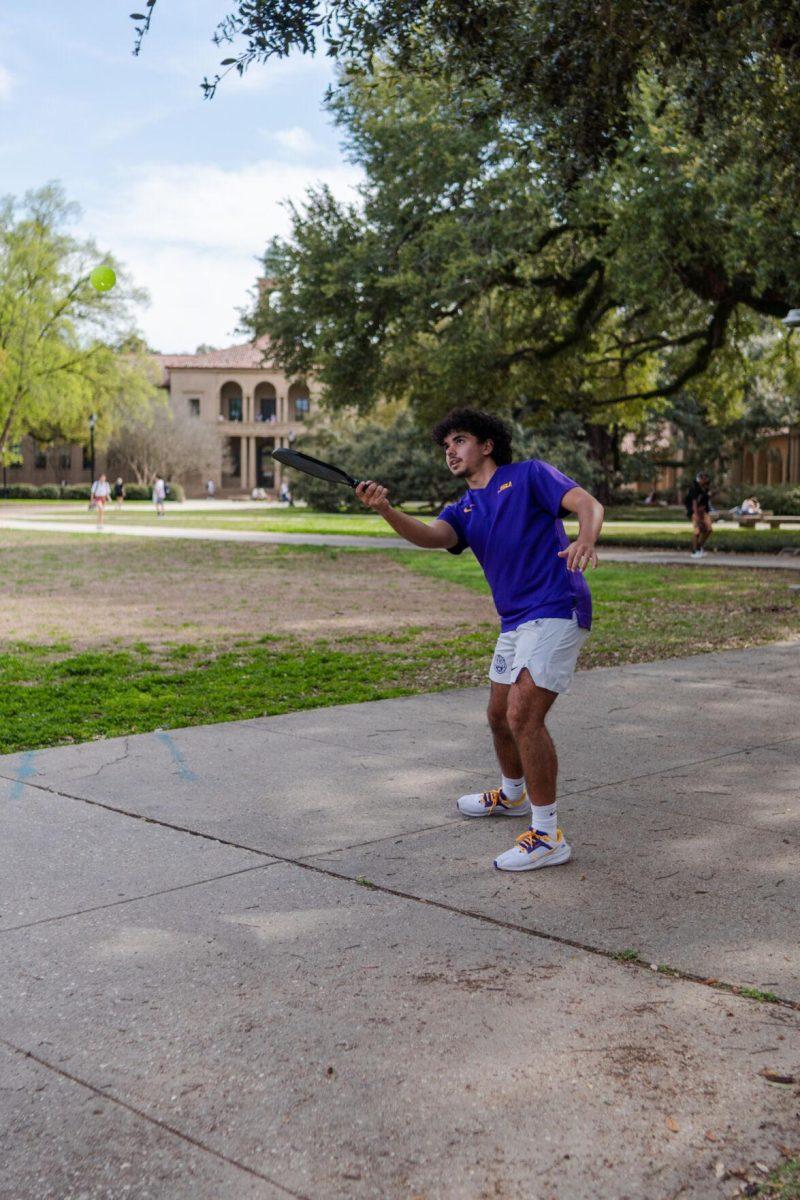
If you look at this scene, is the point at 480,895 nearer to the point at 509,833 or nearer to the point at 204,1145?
the point at 509,833

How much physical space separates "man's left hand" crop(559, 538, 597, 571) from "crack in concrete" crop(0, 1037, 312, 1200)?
243 cm

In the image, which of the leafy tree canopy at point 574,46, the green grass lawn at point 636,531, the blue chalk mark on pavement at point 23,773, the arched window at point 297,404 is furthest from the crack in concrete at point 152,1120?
the arched window at point 297,404

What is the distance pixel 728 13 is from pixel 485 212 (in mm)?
15122

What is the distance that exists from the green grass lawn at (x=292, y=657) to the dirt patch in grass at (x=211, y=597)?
0.15 metres

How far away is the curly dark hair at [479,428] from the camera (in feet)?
16.6

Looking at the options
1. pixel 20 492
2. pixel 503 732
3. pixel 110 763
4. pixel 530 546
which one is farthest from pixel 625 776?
pixel 20 492

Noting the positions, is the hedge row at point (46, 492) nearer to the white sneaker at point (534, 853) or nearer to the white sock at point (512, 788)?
A: the white sock at point (512, 788)

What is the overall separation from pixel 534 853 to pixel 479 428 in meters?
1.69

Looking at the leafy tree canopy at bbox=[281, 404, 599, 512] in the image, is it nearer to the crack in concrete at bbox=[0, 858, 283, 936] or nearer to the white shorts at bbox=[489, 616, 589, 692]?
the white shorts at bbox=[489, 616, 589, 692]

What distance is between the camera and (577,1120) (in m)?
2.89

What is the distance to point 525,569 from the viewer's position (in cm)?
496

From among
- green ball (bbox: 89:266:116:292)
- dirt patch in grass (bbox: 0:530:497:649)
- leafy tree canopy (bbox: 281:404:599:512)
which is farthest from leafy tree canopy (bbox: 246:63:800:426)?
green ball (bbox: 89:266:116:292)

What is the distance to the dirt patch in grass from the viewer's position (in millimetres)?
12766

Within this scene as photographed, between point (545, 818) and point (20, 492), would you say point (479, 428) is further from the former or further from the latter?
point (20, 492)
